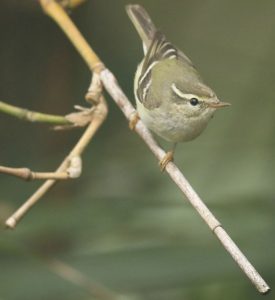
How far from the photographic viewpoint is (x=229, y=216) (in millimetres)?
3158

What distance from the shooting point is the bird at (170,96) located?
9.62 feet

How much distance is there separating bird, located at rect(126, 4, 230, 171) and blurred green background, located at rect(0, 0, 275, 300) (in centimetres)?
32

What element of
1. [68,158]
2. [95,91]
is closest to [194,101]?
[95,91]

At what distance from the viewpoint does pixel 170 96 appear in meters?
3.19

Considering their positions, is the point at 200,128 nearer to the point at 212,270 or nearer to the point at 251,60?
the point at 212,270

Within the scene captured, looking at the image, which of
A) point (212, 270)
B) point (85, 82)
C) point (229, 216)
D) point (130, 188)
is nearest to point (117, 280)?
point (212, 270)

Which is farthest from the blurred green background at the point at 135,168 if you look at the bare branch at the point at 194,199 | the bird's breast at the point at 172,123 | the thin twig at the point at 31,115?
the thin twig at the point at 31,115

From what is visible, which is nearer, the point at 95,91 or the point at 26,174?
the point at 26,174

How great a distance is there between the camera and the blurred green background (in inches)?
115

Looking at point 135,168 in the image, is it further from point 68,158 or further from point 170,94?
point 68,158

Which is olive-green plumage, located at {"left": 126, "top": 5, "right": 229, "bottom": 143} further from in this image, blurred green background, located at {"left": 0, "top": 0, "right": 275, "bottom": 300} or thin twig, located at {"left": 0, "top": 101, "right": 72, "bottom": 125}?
thin twig, located at {"left": 0, "top": 101, "right": 72, "bottom": 125}

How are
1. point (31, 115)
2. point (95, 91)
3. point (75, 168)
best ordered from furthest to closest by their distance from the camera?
point (95, 91) → point (31, 115) → point (75, 168)

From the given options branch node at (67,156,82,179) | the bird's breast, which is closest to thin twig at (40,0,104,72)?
the bird's breast

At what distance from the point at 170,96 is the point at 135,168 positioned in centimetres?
58
